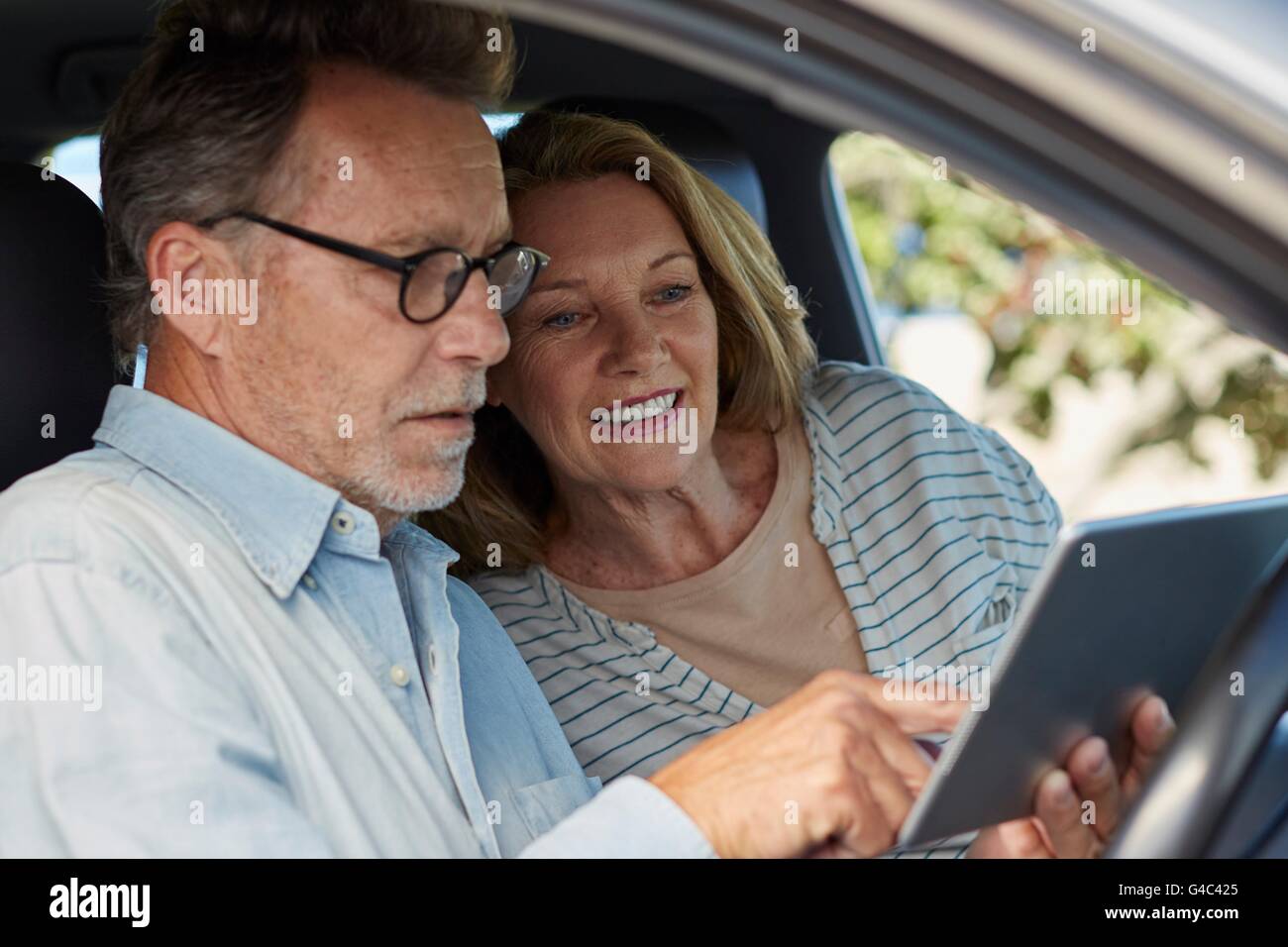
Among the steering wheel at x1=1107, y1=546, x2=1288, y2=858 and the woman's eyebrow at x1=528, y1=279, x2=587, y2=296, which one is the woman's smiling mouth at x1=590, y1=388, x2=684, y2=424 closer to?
the woman's eyebrow at x1=528, y1=279, x2=587, y2=296

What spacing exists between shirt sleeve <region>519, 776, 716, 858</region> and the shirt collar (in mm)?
389

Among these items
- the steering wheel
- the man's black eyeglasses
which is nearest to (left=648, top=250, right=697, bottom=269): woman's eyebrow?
the man's black eyeglasses

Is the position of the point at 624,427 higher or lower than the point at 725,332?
lower

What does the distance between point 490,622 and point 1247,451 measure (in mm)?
4797

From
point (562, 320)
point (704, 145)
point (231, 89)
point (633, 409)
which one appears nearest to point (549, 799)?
point (633, 409)

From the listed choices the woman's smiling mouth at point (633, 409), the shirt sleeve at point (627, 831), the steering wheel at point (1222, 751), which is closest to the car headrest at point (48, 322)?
the woman's smiling mouth at point (633, 409)

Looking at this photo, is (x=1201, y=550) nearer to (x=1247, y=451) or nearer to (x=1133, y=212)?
(x=1133, y=212)

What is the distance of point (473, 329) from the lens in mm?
1649

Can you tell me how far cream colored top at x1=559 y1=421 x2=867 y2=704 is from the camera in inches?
87.6

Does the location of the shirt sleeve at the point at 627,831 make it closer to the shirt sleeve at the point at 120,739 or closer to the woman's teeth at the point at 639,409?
the shirt sleeve at the point at 120,739

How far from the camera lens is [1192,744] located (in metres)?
1.10
